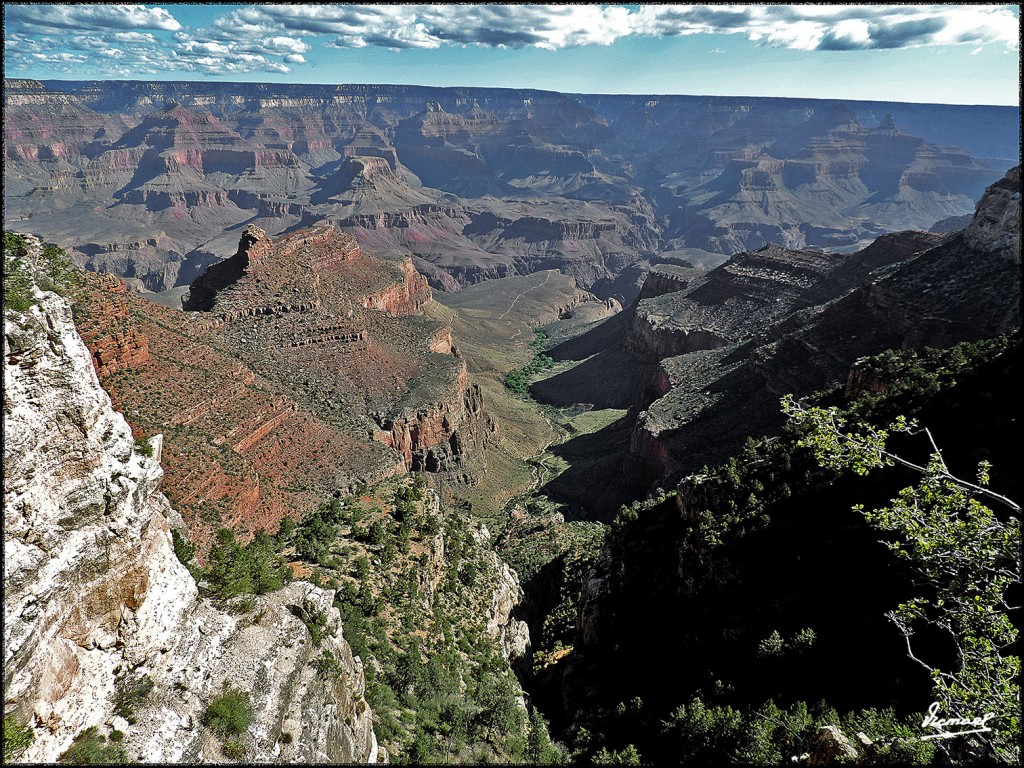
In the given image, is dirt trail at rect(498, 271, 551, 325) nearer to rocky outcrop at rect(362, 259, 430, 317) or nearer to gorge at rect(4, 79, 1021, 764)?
rocky outcrop at rect(362, 259, 430, 317)

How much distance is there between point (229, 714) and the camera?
1349 centimetres

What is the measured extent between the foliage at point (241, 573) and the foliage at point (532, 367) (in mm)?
85074

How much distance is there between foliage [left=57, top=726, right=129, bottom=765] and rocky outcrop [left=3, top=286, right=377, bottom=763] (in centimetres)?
15

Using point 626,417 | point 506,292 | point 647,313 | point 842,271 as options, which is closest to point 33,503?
point 626,417

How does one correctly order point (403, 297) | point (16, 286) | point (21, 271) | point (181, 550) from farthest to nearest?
point (403, 297)
point (181, 550)
point (21, 271)
point (16, 286)

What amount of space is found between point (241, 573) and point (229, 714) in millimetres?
5066

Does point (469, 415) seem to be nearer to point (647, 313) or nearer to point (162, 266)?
point (647, 313)

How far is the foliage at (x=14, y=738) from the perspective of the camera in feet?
32.8

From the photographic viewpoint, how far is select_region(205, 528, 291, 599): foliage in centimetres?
1667

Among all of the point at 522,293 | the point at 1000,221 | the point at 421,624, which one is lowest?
the point at 522,293

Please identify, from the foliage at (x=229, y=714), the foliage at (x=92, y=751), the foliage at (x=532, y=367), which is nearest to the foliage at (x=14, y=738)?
the foliage at (x=92, y=751)

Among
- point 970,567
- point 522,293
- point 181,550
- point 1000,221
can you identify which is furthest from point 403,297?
point 970,567

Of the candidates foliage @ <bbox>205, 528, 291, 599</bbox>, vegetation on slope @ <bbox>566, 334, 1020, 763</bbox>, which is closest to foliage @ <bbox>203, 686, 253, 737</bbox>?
foliage @ <bbox>205, 528, 291, 599</bbox>

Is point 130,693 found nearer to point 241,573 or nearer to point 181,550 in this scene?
point 181,550
